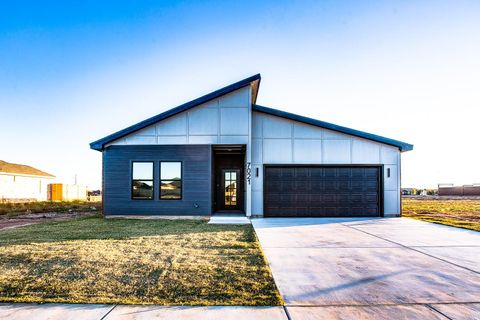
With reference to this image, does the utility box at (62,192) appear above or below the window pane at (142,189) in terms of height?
below

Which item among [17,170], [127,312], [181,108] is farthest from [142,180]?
[17,170]

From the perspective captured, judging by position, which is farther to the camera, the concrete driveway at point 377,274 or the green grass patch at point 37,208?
the green grass patch at point 37,208

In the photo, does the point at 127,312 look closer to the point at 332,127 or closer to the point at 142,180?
the point at 142,180

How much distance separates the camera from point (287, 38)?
11938 millimetres

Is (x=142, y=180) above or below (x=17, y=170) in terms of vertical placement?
below

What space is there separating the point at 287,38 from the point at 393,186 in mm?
8025

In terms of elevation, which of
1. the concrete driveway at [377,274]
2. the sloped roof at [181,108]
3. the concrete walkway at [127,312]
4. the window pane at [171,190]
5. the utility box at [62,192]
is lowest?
the utility box at [62,192]

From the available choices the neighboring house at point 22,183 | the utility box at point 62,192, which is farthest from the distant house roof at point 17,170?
the utility box at point 62,192

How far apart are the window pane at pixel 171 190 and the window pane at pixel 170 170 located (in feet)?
0.71

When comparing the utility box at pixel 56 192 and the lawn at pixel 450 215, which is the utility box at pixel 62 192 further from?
the lawn at pixel 450 215

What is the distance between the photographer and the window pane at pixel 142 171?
11.4 meters

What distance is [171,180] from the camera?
11359mm

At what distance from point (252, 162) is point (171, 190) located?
364 cm

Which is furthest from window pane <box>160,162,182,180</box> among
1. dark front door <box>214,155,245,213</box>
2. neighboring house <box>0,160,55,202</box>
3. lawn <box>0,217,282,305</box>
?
neighboring house <box>0,160,55,202</box>
